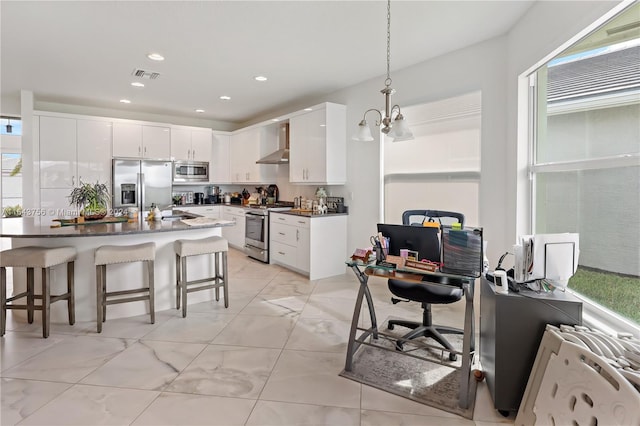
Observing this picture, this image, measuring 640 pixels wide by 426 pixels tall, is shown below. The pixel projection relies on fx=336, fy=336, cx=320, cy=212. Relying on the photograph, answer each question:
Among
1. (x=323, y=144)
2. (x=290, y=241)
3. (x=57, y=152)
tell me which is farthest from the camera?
(x=57, y=152)

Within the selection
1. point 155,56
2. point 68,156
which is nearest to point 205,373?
point 155,56

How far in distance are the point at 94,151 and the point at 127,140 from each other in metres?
0.55

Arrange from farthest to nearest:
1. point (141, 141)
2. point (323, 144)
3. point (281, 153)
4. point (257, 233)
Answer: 1. point (141, 141)
2. point (281, 153)
3. point (257, 233)
4. point (323, 144)

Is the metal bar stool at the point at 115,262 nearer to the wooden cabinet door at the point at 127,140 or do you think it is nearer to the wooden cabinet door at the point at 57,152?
the wooden cabinet door at the point at 57,152

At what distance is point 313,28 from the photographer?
10.1 ft

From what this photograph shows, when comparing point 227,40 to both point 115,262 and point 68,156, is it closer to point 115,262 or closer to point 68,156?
point 115,262

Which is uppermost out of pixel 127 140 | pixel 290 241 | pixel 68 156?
pixel 127 140

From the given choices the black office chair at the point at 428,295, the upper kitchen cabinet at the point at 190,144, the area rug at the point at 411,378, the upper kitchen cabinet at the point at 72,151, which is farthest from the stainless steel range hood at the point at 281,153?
the area rug at the point at 411,378

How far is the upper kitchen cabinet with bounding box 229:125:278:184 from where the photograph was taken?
6383 mm

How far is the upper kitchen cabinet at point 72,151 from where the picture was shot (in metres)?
5.39

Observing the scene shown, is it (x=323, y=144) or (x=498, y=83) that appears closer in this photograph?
(x=498, y=83)

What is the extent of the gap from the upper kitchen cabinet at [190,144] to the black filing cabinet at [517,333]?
20.6 ft

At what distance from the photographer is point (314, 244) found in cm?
464

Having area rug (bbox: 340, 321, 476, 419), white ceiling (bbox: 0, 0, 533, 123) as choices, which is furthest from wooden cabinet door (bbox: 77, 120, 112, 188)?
area rug (bbox: 340, 321, 476, 419)
